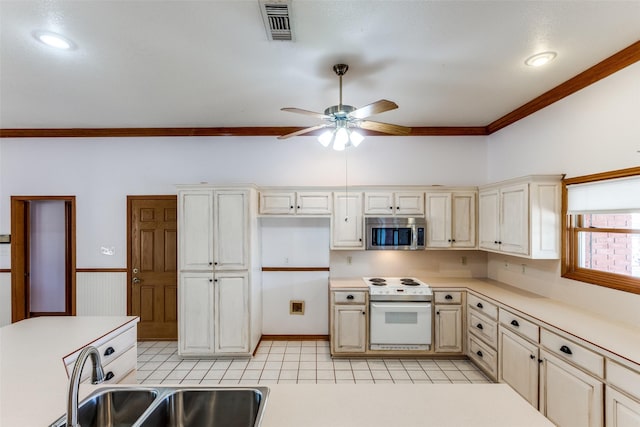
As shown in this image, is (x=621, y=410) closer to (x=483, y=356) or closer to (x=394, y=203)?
(x=483, y=356)

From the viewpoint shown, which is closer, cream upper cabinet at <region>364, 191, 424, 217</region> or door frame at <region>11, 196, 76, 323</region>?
cream upper cabinet at <region>364, 191, 424, 217</region>

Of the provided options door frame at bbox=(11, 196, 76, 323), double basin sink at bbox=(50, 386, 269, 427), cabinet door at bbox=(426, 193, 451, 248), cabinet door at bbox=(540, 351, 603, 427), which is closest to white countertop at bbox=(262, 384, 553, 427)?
double basin sink at bbox=(50, 386, 269, 427)

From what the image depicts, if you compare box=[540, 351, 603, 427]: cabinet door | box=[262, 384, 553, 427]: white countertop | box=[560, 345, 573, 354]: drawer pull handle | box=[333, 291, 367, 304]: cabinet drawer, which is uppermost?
box=[262, 384, 553, 427]: white countertop

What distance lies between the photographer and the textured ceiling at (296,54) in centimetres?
186

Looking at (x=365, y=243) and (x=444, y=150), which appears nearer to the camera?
(x=365, y=243)

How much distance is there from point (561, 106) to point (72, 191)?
19.5 feet

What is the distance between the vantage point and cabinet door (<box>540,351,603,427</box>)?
1.86 m

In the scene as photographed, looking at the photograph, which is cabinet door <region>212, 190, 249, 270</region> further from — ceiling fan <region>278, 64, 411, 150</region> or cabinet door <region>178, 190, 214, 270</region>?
ceiling fan <region>278, 64, 411, 150</region>

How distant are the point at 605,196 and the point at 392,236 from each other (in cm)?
199

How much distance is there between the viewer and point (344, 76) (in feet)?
8.79

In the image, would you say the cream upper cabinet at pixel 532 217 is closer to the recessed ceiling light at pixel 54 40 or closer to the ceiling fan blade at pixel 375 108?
the ceiling fan blade at pixel 375 108

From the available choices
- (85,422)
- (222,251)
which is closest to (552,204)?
(222,251)

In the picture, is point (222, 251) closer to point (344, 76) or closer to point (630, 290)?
point (344, 76)

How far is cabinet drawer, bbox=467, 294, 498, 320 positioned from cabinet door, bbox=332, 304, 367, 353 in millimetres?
1209
